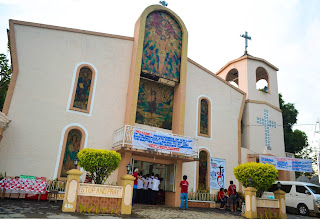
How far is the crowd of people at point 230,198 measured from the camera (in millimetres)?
14031

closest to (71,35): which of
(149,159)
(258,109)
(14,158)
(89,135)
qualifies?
(89,135)

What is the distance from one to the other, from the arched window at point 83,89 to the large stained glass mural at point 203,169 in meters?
7.95

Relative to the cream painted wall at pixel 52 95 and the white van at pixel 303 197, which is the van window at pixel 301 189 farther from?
the cream painted wall at pixel 52 95

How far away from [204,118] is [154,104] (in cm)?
397

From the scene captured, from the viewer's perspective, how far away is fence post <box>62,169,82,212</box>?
860 cm

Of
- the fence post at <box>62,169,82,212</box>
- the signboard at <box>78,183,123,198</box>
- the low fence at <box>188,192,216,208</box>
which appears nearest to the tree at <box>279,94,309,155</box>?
the low fence at <box>188,192,216,208</box>

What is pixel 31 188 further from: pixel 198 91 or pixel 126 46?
pixel 198 91

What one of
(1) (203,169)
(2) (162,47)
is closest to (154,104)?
(2) (162,47)

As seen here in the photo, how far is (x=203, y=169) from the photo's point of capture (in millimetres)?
17172

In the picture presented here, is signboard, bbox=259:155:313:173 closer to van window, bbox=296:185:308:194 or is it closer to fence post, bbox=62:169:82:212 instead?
van window, bbox=296:185:308:194

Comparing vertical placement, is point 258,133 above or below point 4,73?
below

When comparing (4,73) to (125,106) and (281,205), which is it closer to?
(125,106)

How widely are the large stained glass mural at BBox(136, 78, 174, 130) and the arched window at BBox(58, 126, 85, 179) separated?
11.5 ft

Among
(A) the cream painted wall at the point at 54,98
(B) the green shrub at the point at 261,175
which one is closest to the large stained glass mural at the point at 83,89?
(A) the cream painted wall at the point at 54,98
